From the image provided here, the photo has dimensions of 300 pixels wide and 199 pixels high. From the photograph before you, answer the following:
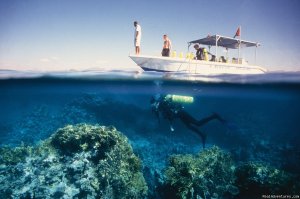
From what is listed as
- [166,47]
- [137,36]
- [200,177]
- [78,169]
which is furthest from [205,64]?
[78,169]

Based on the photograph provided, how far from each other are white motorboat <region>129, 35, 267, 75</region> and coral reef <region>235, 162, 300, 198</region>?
8231mm

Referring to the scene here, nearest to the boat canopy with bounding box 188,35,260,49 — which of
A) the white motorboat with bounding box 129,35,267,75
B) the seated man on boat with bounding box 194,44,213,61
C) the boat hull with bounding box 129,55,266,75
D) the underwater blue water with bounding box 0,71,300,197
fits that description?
the white motorboat with bounding box 129,35,267,75

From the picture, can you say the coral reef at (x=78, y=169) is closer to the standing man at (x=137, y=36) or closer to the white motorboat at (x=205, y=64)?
the standing man at (x=137, y=36)

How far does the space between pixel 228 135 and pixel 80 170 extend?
1927 centimetres

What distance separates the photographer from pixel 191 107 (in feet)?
195

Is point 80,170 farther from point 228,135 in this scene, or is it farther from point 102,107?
point 228,135

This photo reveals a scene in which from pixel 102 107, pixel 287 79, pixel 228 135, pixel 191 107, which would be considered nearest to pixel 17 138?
pixel 102 107

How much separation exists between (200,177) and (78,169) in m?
5.09

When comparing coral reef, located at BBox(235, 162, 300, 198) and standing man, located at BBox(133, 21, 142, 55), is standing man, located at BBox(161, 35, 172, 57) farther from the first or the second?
coral reef, located at BBox(235, 162, 300, 198)

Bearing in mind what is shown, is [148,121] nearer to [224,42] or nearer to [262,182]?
[224,42]

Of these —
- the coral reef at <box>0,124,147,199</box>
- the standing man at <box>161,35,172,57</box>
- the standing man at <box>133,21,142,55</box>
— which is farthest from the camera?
the standing man at <box>161,35,172,57</box>

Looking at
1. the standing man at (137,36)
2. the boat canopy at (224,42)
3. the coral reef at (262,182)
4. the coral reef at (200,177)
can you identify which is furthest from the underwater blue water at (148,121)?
the coral reef at (262,182)

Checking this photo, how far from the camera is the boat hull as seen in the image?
15422 millimetres

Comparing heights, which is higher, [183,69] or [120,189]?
[183,69]
